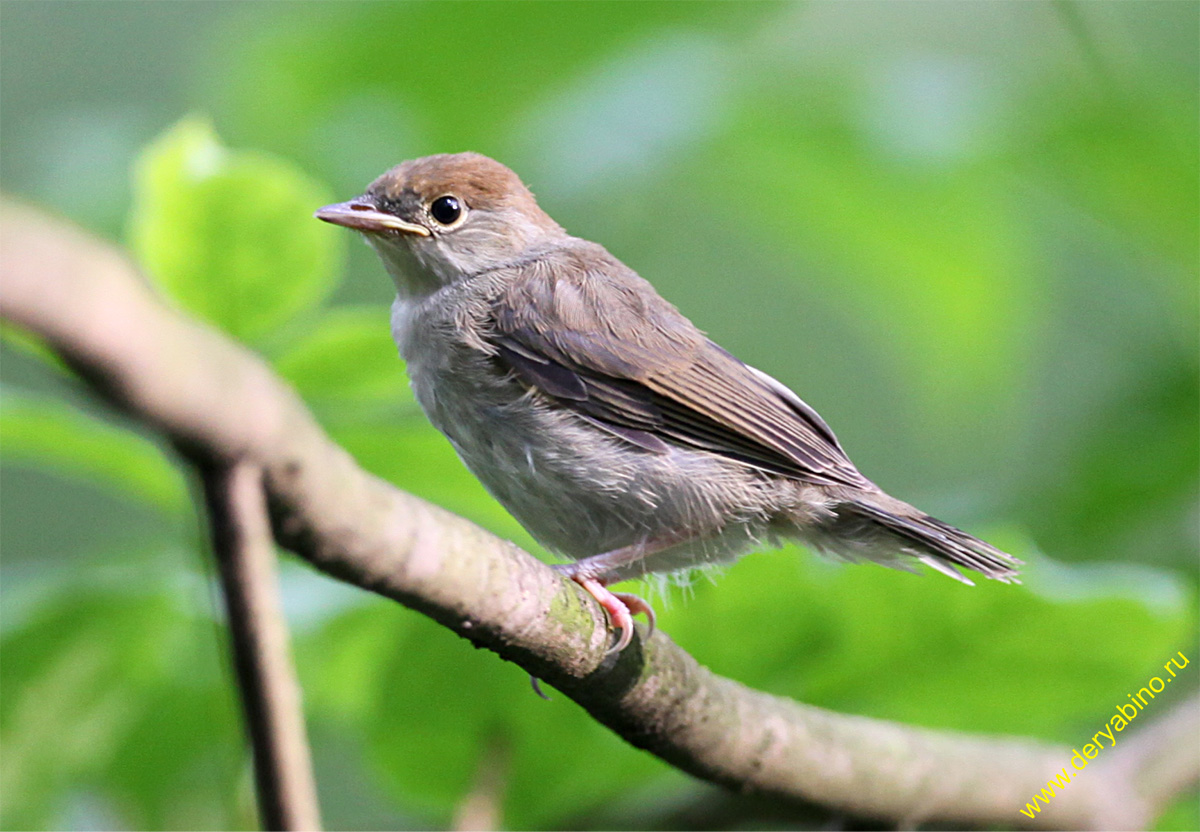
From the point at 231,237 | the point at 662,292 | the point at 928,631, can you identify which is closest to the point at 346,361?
the point at 231,237

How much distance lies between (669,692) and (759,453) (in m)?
0.51

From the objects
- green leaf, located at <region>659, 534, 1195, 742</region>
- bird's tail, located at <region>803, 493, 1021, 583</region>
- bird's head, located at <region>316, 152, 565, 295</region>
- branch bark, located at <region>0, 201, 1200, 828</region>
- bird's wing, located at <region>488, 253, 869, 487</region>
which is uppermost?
bird's head, located at <region>316, 152, 565, 295</region>

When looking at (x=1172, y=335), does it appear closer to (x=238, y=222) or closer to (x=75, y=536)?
(x=238, y=222)

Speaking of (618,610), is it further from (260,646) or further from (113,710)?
(113,710)

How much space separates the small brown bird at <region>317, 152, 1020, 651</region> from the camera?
80.8 inches

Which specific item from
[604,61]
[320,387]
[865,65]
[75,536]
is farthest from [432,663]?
[75,536]

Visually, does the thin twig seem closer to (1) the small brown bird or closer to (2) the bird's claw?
(2) the bird's claw

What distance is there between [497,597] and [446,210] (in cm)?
122

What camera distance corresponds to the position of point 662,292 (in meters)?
3.15

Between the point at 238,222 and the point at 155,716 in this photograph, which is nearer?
the point at 238,222

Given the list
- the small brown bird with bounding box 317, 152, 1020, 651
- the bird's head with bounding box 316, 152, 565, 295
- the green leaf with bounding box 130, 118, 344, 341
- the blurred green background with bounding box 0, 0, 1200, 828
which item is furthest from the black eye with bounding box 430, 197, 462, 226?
the green leaf with bounding box 130, 118, 344, 341

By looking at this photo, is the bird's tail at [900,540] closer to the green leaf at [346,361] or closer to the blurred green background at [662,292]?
the blurred green background at [662,292]

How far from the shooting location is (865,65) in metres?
2.96

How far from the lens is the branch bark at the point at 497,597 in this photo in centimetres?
65
